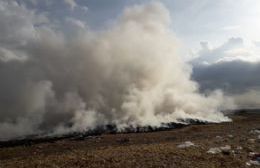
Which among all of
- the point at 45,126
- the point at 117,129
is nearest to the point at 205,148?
the point at 117,129

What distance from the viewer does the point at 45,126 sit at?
75.0m

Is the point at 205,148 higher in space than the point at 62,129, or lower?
lower

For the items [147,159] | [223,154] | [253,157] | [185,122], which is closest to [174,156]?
[147,159]

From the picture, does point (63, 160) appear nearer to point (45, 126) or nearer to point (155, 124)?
point (155, 124)

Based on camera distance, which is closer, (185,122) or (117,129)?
(117,129)

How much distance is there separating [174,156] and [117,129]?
41.1m

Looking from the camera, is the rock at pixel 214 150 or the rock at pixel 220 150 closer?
the rock at pixel 220 150

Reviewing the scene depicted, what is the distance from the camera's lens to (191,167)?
795 inches

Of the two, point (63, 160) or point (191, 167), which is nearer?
point (191, 167)

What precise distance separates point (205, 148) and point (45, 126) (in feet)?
180

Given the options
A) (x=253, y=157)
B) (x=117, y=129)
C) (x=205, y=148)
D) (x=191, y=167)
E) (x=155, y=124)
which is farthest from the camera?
(x=155, y=124)

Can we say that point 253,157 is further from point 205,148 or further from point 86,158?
point 86,158

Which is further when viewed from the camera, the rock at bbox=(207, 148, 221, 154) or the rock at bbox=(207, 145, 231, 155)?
the rock at bbox=(207, 148, 221, 154)

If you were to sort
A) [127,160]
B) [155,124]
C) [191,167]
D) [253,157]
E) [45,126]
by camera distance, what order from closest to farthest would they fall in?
[191,167] → [127,160] → [253,157] → [155,124] → [45,126]
